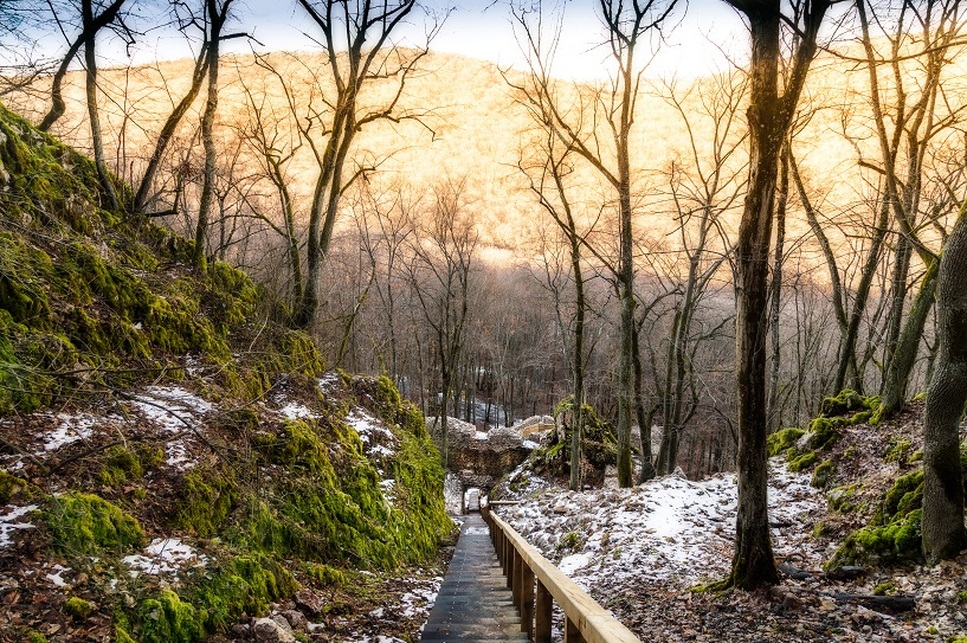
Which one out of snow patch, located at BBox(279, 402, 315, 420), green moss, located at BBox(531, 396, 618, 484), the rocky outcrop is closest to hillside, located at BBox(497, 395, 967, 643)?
snow patch, located at BBox(279, 402, 315, 420)

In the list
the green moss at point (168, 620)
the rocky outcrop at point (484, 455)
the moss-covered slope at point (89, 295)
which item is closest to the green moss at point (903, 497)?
the green moss at point (168, 620)

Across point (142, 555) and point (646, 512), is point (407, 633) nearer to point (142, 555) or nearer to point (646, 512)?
point (142, 555)

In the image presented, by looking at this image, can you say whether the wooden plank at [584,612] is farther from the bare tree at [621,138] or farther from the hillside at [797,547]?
the bare tree at [621,138]

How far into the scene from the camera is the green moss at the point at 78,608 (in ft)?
11.2

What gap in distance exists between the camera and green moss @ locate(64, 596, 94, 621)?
11.2 ft

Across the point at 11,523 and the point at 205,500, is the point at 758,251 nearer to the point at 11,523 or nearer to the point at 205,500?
the point at 205,500

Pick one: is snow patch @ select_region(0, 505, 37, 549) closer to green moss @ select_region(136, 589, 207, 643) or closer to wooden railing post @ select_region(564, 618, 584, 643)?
green moss @ select_region(136, 589, 207, 643)

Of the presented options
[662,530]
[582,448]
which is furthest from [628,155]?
[582,448]

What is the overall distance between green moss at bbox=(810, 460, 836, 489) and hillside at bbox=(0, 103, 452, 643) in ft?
24.2

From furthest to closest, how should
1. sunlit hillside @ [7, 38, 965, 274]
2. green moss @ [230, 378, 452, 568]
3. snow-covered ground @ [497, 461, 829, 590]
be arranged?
sunlit hillside @ [7, 38, 965, 274], snow-covered ground @ [497, 461, 829, 590], green moss @ [230, 378, 452, 568]

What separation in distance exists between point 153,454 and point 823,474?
10838 millimetres

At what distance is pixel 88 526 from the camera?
4.07 metres

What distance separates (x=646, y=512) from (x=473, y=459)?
2042cm

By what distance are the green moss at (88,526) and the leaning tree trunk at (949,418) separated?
293 inches
